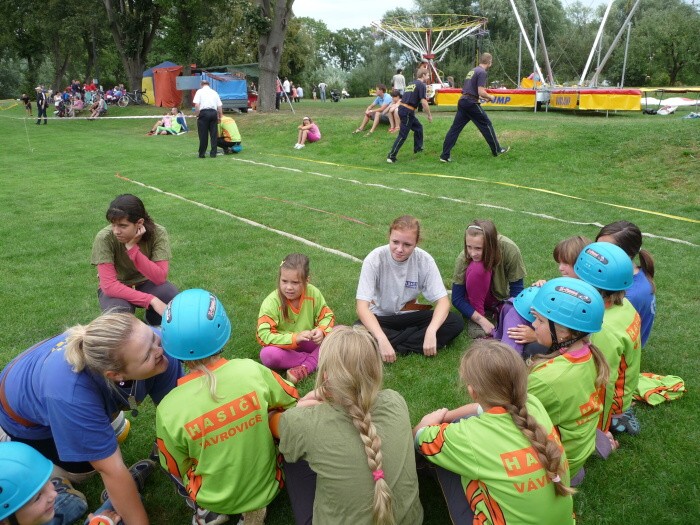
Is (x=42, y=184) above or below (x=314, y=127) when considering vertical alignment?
below

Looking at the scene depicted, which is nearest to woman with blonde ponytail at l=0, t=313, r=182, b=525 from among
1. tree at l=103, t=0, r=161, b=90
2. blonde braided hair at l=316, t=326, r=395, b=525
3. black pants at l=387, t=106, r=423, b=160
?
blonde braided hair at l=316, t=326, r=395, b=525

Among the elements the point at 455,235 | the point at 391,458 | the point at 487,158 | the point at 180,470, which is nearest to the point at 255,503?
the point at 180,470

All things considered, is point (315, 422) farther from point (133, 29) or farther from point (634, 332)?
point (133, 29)

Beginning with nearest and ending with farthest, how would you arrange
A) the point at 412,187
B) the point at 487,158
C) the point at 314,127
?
the point at 412,187, the point at 487,158, the point at 314,127

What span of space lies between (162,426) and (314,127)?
14.4 meters

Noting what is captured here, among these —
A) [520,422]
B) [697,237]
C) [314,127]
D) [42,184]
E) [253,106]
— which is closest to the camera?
[520,422]

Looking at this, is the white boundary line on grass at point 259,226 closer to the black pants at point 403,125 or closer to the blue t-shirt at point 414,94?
the black pants at point 403,125

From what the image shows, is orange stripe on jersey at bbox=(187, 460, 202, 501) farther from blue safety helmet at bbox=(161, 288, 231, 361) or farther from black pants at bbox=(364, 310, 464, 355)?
black pants at bbox=(364, 310, 464, 355)

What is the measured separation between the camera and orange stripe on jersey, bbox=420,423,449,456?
2.29 metres

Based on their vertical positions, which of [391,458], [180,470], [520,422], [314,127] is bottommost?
[180,470]

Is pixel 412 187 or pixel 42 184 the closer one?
pixel 412 187

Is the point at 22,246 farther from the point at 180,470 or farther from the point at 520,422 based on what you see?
the point at 520,422

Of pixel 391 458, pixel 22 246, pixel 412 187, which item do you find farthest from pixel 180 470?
pixel 412 187

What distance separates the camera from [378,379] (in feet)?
7.25
